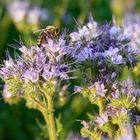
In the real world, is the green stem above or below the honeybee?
below

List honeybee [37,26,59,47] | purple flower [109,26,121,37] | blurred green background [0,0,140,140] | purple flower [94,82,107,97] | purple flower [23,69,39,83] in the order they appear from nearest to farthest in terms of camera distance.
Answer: purple flower [23,69,39,83] → purple flower [94,82,107,97] → honeybee [37,26,59,47] → purple flower [109,26,121,37] → blurred green background [0,0,140,140]

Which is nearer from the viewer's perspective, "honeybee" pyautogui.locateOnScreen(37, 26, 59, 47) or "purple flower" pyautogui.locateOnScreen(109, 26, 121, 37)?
A: "honeybee" pyautogui.locateOnScreen(37, 26, 59, 47)

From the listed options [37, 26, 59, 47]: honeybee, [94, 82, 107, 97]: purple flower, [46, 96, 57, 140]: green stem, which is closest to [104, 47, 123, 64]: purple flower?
[94, 82, 107, 97]: purple flower

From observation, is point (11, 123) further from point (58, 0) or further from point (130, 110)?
point (130, 110)

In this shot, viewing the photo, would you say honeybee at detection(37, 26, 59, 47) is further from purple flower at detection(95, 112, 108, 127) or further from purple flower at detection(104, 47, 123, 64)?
purple flower at detection(95, 112, 108, 127)

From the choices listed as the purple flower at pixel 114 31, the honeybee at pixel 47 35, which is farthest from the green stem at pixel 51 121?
the purple flower at pixel 114 31

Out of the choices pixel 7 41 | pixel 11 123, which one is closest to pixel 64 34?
pixel 11 123

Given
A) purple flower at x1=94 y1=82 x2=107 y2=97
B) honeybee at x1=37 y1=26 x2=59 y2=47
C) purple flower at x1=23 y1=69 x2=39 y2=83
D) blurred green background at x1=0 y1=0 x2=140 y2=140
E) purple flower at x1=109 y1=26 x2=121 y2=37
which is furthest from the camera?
blurred green background at x1=0 y1=0 x2=140 y2=140

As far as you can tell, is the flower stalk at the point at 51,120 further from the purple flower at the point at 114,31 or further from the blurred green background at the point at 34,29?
the blurred green background at the point at 34,29
